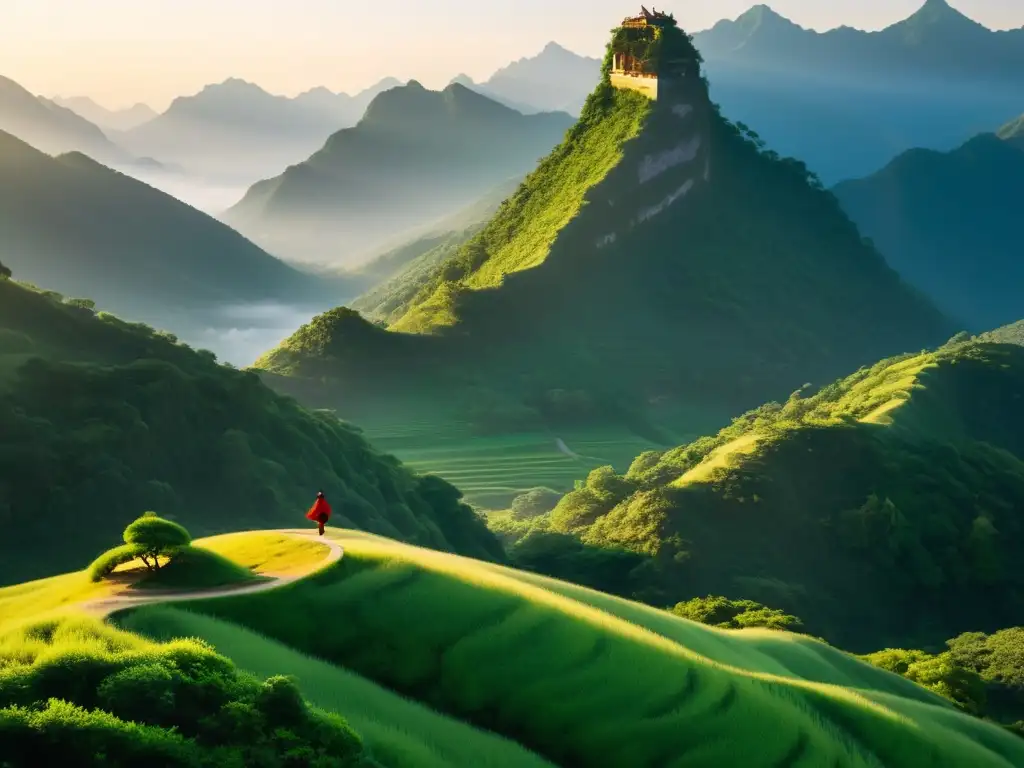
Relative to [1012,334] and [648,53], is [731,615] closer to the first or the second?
[648,53]

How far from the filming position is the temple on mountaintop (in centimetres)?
14550

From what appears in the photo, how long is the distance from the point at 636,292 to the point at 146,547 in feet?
436

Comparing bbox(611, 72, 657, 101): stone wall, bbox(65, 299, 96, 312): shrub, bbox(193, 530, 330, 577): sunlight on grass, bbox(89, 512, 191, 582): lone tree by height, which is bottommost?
bbox(193, 530, 330, 577): sunlight on grass

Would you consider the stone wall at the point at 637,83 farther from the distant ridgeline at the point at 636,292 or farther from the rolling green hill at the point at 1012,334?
the rolling green hill at the point at 1012,334

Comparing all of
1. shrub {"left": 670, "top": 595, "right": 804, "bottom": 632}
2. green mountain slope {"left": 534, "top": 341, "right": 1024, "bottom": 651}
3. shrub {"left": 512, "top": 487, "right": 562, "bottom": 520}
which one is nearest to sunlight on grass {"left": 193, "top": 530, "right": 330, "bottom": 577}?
shrub {"left": 670, "top": 595, "right": 804, "bottom": 632}

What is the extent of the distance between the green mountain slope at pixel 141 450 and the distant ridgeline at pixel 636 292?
52.8 meters

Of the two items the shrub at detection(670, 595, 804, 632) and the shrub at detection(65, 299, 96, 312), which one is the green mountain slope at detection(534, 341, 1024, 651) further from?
the shrub at detection(65, 299, 96, 312)

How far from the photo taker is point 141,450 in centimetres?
5272

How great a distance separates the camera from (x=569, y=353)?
13675 centimetres

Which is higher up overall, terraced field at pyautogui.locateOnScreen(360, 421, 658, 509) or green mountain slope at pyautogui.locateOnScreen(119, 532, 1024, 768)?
green mountain slope at pyautogui.locateOnScreen(119, 532, 1024, 768)

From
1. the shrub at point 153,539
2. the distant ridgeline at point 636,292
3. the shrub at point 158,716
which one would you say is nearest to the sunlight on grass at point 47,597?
the shrub at point 153,539

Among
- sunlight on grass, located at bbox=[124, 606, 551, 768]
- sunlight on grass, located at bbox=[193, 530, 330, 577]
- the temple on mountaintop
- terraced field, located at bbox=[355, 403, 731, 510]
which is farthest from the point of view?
the temple on mountaintop

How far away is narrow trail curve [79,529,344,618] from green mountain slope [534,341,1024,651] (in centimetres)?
4282

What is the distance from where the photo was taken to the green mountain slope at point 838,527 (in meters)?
65.8
